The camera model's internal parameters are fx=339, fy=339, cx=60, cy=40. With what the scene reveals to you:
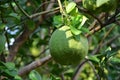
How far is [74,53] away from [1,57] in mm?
683

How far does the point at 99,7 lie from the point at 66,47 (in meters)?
0.19

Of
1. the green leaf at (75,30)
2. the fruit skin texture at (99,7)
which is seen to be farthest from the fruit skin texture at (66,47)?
the fruit skin texture at (99,7)

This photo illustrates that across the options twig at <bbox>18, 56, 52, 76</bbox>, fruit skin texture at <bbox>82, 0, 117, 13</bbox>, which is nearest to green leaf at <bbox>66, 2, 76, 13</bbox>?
fruit skin texture at <bbox>82, 0, 117, 13</bbox>

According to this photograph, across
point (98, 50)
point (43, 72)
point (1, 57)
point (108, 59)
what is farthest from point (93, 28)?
point (43, 72)

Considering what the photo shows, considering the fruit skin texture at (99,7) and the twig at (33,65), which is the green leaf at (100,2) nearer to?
the fruit skin texture at (99,7)

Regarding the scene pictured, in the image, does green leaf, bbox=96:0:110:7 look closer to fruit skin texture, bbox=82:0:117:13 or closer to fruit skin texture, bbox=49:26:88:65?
fruit skin texture, bbox=82:0:117:13

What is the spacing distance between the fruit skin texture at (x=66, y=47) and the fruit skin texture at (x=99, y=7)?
0.12m

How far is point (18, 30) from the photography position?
2.06 m

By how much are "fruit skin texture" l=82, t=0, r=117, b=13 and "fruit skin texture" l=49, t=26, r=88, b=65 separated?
12 cm

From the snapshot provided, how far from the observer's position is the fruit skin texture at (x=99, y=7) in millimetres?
1113

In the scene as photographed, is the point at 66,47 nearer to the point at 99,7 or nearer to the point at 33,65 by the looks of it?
the point at 99,7

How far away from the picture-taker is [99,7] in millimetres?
1124

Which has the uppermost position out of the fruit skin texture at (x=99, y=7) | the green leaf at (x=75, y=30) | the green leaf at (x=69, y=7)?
the green leaf at (x=69, y=7)

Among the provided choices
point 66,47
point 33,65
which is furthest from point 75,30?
point 33,65
